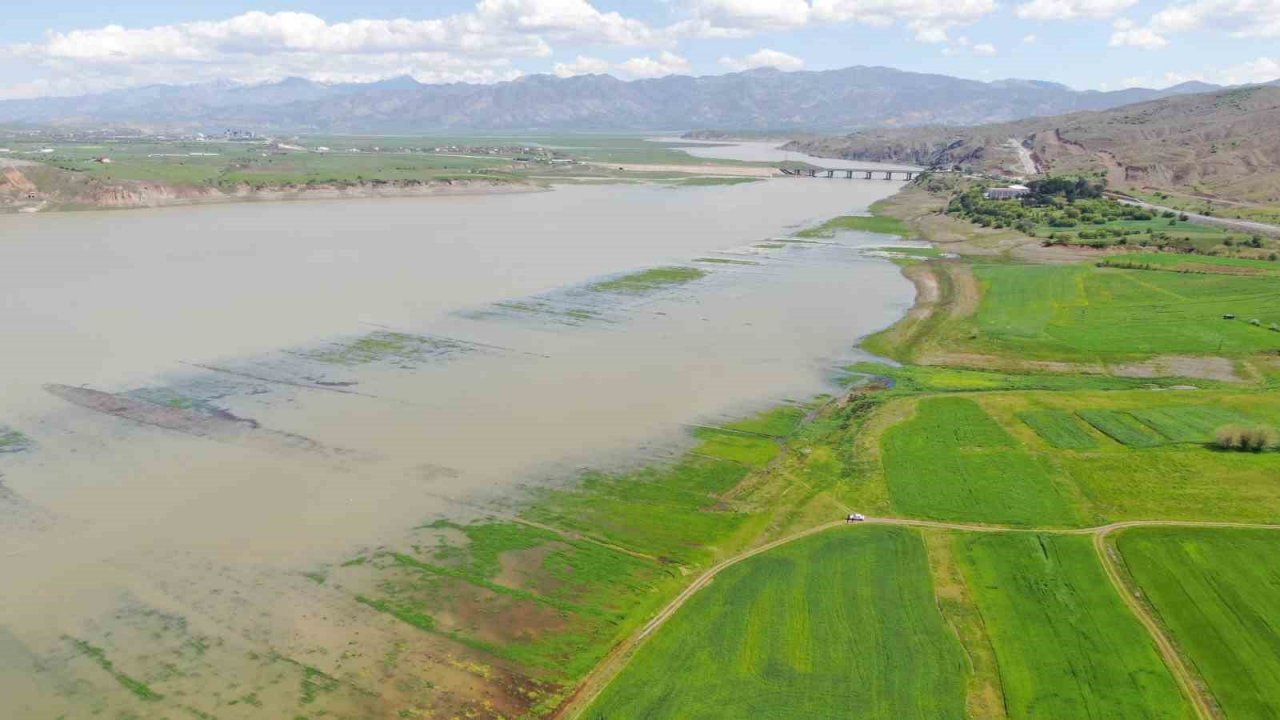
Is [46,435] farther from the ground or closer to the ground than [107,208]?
closer to the ground

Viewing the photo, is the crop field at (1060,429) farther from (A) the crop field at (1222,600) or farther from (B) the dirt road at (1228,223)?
(B) the dirt road at (1228,223)

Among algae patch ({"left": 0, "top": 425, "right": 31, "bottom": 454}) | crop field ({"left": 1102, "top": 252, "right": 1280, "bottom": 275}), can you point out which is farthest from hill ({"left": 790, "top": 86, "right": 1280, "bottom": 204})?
algae patch ({"left": 0, "top": 425, "right": 31, "bottom": 454})

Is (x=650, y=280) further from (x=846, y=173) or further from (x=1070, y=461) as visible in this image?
(x=846, y=173)

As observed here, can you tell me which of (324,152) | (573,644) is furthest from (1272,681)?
(324,152)

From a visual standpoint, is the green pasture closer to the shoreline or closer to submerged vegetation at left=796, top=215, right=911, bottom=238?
submerged vegetation at left=796, top=215, right=911, bottom=238

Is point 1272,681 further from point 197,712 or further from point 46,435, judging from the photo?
point 46,435
